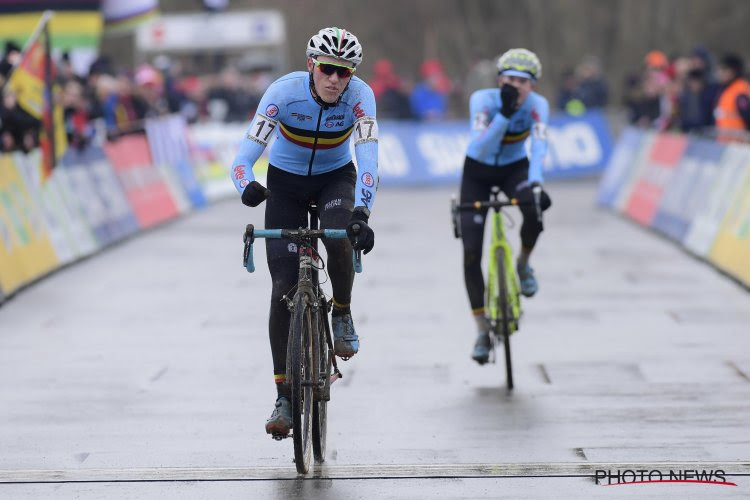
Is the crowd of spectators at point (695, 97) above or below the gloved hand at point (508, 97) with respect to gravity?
below

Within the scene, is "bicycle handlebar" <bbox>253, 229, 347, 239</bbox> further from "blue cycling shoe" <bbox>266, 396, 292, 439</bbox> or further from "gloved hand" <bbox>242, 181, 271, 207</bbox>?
"blue cycling shoe" <bbox>266, 396, 292, 439</bbox>

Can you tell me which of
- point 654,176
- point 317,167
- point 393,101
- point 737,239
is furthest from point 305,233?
point 393,101

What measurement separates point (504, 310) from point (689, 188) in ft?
29.2

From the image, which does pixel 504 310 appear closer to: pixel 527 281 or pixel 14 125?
pixel 527 281

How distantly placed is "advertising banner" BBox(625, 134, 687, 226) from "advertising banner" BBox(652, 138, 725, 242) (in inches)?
11.2

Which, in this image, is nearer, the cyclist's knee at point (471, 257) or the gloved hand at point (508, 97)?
the gloved hand at point (508, 97)

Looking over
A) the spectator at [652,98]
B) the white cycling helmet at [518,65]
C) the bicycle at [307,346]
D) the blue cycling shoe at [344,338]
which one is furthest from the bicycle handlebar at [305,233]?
the spectator at [652,98]

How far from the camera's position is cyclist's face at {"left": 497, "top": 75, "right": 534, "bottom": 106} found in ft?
33.3

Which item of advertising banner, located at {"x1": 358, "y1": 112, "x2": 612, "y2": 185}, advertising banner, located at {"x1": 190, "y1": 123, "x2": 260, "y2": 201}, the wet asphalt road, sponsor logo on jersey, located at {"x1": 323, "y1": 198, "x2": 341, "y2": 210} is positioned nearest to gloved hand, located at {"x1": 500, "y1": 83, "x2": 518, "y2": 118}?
the wet asphalt road

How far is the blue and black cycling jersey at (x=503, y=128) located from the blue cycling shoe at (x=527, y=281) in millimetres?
794

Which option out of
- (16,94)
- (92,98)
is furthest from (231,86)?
(16,94)

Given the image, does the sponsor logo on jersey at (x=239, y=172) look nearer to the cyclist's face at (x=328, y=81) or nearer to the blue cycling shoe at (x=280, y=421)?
the cyclist's face at (x=328, y=81)

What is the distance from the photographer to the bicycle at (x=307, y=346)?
283 inches

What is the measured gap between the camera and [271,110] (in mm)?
7672
